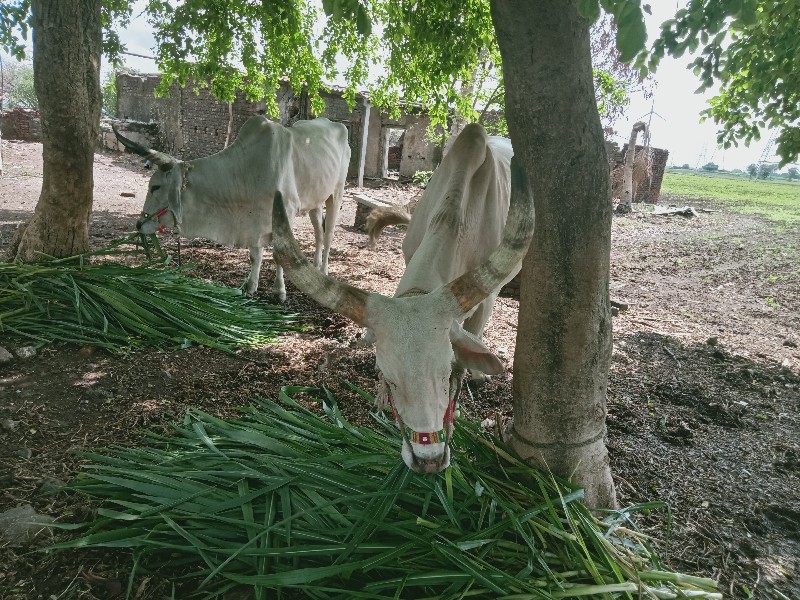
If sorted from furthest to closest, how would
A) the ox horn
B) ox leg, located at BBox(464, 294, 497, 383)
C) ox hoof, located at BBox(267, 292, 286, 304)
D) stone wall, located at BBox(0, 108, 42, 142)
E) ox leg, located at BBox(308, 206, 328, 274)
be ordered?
1. stone wall, located at BBox(0, 108, 42, 142)
2. ox leg, located at BBox(308, 206, 328, 274)
3. ox hoof, located at BBox(267, 292, 286, 304)
4. the ox horn
5. ox leg, located at BBox(464, 294, 497, 383)

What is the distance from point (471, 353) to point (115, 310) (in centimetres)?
325

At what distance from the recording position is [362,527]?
6.98 feet

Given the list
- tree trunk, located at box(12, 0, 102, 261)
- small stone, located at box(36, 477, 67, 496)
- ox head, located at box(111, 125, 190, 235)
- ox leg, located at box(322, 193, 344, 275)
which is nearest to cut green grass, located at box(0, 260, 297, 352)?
tree trunk, located at box(12, 0, 102, 261)

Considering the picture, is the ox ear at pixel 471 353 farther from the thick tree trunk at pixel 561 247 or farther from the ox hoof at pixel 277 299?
the ox hoof at pixel 277 299

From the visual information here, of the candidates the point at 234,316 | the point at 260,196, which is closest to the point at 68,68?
the point at 260,196

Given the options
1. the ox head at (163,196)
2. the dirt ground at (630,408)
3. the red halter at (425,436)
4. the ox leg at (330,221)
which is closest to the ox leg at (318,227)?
the ox leg at (330,221)

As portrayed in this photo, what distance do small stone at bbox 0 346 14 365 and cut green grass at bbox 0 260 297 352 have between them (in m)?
0.21

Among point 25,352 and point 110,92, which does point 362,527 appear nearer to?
point 25,352

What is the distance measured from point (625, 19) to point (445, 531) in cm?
188

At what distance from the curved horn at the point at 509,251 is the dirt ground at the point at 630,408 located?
1.10 m

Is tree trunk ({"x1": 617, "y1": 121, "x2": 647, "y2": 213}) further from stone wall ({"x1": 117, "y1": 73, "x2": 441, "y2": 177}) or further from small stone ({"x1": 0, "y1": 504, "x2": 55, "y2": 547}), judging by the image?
small stone ({"x1": 0, "y1": 504, "x2": 55, "y2": 547})

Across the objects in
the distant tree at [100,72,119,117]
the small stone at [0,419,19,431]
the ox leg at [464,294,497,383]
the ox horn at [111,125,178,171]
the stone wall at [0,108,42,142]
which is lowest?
the small stone at [0,419,19,431]

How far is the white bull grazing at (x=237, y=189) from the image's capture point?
577 centimetres

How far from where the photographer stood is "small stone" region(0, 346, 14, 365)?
12.3 feet
